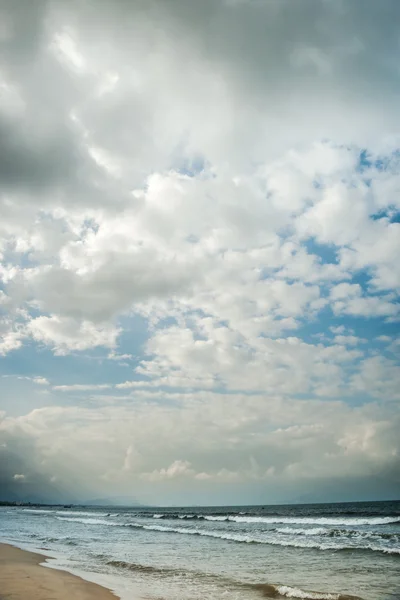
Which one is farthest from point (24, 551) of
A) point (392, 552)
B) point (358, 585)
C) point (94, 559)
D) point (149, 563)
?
point (392, 552)

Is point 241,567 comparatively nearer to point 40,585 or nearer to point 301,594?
point 301,594

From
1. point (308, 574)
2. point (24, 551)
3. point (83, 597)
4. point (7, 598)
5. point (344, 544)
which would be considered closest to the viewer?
point (7, 598)

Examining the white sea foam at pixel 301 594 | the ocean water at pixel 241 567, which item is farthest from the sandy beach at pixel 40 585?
the white sea foam at pixel 301 594

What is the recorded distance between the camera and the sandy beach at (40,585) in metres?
11.6

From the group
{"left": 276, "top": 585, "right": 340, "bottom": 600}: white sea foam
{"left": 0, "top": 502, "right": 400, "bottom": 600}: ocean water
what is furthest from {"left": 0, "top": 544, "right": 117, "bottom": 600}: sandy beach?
{"left": 276, "top": 585, "right": 340, "bottom": 600}: white sea foam

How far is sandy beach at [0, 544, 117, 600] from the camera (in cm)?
1162

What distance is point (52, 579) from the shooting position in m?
14.3

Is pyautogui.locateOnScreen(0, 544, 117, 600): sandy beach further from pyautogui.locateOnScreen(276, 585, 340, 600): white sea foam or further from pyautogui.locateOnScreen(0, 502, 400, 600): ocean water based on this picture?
pyautogui.locateOnScreen(276, 585, 340, 600): white sea foam

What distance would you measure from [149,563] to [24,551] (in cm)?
800

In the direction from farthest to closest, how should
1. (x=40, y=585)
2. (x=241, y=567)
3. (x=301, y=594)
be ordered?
1. (x=241, y=567)
2. (x=40, y=585)
3. (x=301, y=594)

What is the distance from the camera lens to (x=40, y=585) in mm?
13047

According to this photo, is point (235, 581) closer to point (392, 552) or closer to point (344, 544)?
point (392, 552)

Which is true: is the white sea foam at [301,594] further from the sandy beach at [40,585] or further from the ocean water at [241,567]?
the sandy beach at [40,585]

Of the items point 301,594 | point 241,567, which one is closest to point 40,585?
point 301,594
